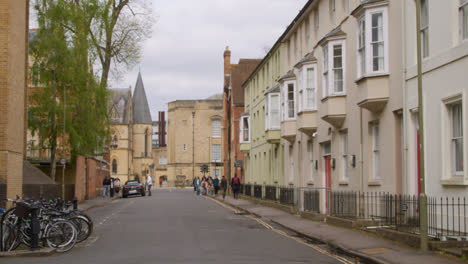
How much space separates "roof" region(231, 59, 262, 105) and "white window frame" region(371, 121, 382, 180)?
1718 inches

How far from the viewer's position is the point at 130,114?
126 m

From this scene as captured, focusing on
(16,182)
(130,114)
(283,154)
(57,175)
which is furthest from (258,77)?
(130,114)

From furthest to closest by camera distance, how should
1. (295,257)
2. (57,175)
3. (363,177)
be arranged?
(57,175)
(363,177)
(295,257)

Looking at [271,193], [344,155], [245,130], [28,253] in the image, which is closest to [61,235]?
[28,253]

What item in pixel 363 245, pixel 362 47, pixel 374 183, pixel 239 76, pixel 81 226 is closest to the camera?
pixel 363 245

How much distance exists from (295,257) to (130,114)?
116443 millimetres

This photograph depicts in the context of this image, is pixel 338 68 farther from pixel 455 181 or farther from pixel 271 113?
pixel 271 113

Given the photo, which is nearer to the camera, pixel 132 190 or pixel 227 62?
pixel 132 190

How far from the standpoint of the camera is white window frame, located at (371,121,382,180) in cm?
1889

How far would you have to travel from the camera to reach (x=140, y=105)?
131250 mm

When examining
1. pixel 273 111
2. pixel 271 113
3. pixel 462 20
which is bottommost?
pixel 462 20

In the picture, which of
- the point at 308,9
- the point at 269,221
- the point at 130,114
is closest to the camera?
the point at 269,221

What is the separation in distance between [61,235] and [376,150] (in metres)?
10.0

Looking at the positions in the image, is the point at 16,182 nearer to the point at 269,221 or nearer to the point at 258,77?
the point at 269,221
